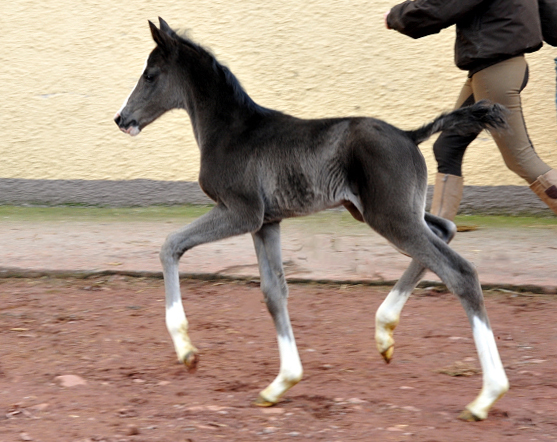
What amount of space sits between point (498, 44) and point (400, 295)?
1.87m

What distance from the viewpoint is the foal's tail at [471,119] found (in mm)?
3127

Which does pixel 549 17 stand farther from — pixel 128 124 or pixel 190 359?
pixel 190 359

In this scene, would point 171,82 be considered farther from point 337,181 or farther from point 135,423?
point 135,423

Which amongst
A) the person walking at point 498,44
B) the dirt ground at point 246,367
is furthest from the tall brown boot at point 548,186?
the dirt ground at point 246,367

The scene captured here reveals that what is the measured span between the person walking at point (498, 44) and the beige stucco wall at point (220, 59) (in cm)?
204

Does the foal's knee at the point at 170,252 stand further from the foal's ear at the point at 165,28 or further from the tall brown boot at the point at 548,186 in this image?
the tall brown boot at the point at 548,186

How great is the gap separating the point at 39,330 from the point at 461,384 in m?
2.25

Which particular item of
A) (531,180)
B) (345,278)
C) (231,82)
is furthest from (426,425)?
(531,180)

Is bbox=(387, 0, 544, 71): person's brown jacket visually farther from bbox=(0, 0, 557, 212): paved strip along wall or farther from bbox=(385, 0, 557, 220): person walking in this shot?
bbox=(0, 0, 557, 212): paved strip along wall

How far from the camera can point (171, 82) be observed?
3.52 metres

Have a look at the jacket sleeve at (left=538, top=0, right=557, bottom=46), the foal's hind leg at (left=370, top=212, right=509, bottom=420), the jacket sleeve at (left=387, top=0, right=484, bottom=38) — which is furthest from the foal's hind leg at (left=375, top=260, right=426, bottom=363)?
the jacket sleeve at (left=538, top=0, right=557, bottom=46)

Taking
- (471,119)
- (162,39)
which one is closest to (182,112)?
(162,39)

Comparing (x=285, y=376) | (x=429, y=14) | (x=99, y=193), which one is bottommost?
(x=99, y=193)

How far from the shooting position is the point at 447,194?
4953 mm
